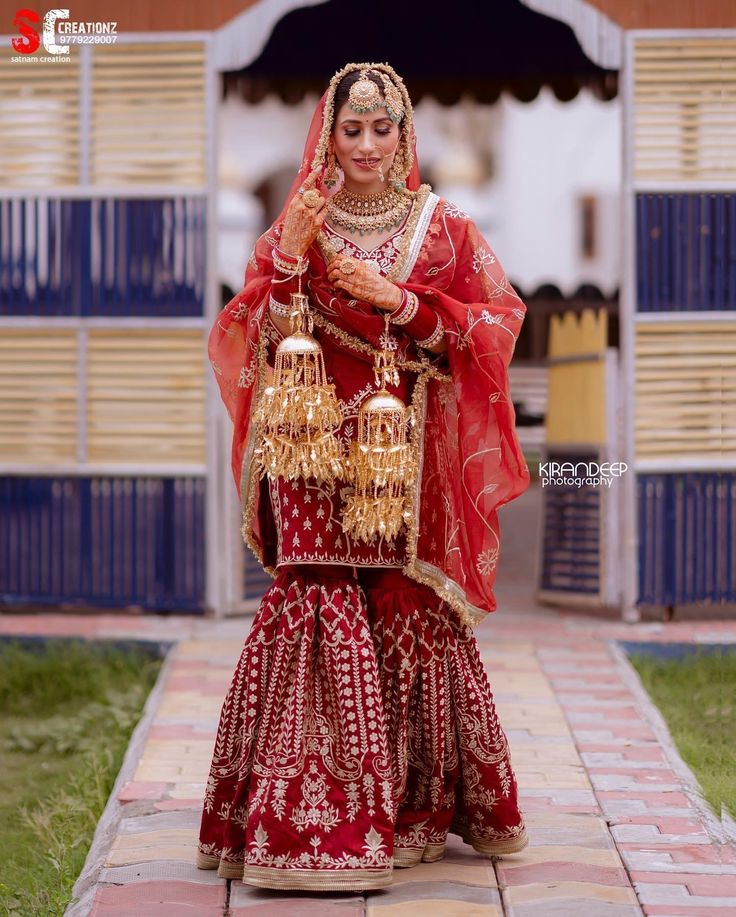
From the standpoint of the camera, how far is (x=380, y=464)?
3.55m

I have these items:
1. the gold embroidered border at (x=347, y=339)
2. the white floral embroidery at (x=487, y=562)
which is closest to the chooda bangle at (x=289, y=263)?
the gold embroidered border at (x=347, y=339)

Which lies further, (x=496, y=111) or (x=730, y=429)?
(x=496, y=111)

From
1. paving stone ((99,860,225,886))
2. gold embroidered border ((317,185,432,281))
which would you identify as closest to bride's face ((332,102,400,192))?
gold embroidered border ((317,185,432,281))

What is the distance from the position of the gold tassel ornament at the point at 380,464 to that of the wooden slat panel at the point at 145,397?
3.19m

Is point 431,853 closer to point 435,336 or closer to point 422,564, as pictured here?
point 422,564

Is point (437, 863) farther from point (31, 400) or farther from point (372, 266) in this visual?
point (31, 400)

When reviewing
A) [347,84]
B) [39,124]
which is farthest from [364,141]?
[39,124]

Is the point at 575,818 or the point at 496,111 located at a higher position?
the point at 496,111

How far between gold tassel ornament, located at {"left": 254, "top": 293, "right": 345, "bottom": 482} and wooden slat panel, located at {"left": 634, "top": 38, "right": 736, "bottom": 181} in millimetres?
3475

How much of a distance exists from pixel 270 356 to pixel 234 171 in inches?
1120

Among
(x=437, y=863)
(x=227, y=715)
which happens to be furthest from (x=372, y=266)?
(x=437, y=863)

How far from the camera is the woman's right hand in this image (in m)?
3.47

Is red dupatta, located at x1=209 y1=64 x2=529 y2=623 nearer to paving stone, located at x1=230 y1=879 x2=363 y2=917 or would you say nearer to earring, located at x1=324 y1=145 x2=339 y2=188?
earring, located at x1=324 y1=145 x2=339 y2=188

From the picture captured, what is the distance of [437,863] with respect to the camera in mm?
3725
